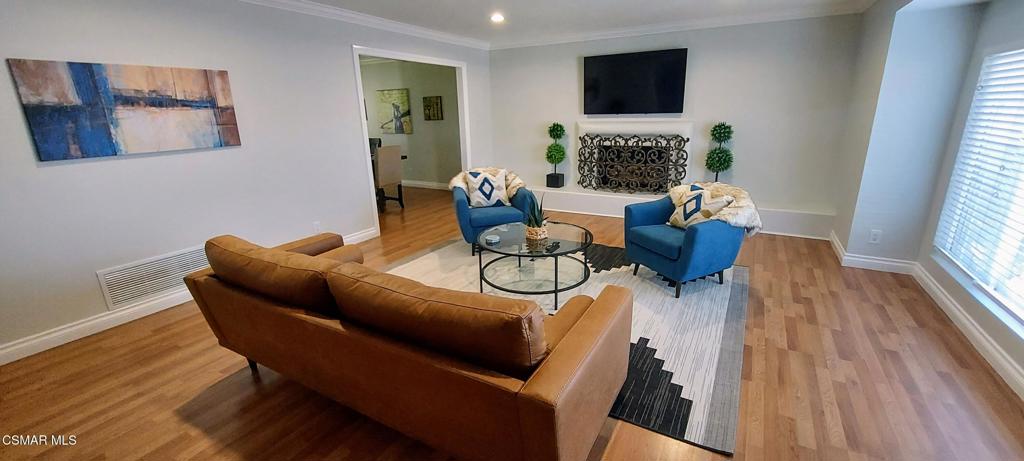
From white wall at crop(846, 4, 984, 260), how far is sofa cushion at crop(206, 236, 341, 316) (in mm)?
4240

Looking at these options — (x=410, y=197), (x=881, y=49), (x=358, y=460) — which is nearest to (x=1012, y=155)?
(x=881, y=49)

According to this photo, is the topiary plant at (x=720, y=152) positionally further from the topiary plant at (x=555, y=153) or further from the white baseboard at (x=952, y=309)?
the topiary plant at (x=555, y=153)

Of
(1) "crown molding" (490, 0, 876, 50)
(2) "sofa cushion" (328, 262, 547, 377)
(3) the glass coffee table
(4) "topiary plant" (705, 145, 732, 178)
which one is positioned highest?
(1) "crown molding" (490, 0, 876, 50)

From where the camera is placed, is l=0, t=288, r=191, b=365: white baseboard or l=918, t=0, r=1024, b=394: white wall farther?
l=0, t=288, r=191, b=365: white baseboard

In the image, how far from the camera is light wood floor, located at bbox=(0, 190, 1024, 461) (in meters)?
1.83

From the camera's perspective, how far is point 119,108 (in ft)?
9.24

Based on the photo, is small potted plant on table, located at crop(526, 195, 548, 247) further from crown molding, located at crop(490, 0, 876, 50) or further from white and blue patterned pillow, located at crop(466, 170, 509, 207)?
crown molding, located at crop(490, 0, 876, 50)

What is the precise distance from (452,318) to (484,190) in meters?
3.10

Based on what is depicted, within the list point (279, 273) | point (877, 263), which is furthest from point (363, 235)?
point (877, 263)

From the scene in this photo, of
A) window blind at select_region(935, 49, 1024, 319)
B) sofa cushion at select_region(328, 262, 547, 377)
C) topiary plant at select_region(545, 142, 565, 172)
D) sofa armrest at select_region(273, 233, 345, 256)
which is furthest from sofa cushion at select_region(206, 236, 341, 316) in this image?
topiary plant at select_region(545, 142, 565, 172)

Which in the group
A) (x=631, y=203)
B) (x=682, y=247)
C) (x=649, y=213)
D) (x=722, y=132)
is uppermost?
(x=722, y=132)

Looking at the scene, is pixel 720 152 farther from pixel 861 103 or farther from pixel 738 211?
pixel 738 211

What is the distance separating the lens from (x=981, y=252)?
266cm

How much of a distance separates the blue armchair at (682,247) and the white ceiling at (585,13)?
215cm
